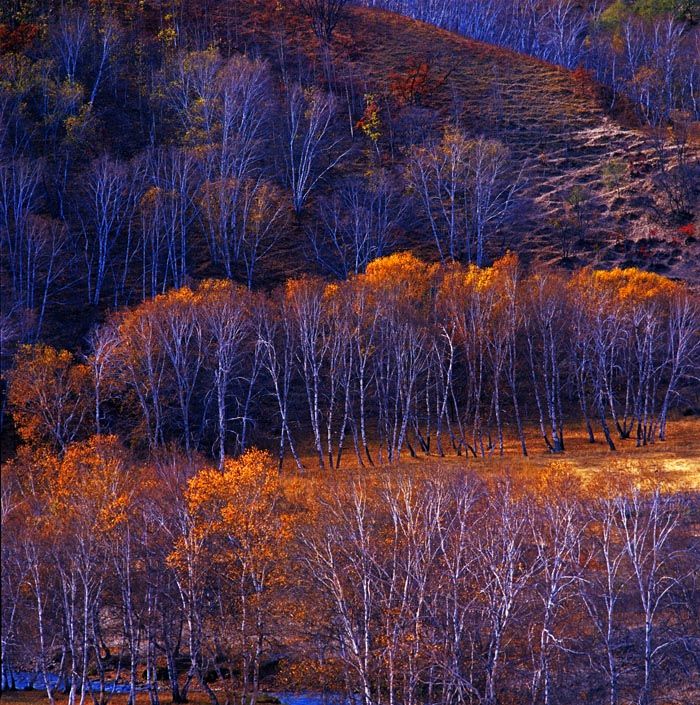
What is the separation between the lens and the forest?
40.7 m

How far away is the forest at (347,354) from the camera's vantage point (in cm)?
4066

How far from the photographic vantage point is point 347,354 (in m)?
75.3

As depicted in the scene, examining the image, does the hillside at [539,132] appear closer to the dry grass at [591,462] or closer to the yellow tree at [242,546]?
the dry grass at [591,462]

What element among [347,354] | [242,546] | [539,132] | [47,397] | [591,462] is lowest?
[242,546]

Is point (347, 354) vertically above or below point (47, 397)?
above

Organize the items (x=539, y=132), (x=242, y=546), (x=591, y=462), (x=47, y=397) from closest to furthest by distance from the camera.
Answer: (x=242, y=546), (x=47, y=397), (x=591, y=462), (x=539, y=132)

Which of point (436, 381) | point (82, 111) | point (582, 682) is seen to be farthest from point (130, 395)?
point (82, 111)

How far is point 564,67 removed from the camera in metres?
144

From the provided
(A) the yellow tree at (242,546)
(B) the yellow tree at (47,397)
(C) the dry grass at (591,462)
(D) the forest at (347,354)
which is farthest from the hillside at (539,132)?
(A) the yellow tree at (242,546)

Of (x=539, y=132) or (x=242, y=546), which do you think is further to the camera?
(x=539, y=132)

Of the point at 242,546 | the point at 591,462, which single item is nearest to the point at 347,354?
the point at 591,462

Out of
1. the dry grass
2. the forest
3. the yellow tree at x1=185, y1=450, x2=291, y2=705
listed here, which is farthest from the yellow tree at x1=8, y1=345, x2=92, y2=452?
the yellow tree at x1=185, y1=450, x2=291, y2=705

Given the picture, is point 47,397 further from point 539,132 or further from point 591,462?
point 539,132

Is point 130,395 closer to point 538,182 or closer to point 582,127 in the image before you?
point 538,182
